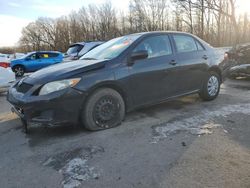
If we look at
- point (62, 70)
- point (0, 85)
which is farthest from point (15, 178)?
point (0, 85)

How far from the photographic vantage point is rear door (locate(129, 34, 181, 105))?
4.24 m

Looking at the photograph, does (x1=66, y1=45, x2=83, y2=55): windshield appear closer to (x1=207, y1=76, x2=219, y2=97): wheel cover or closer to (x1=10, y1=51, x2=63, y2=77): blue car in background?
(x1=10, y1=51, x2=63, y2=77): blue car in background

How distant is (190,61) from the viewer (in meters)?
5.05

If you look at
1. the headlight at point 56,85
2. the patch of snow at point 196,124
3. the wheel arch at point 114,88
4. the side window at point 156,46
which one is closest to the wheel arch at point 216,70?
the patch of snow at point 196,124

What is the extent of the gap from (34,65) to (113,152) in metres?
14.1

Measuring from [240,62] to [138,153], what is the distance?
26.5ft

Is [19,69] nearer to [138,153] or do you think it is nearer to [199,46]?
[199,46]

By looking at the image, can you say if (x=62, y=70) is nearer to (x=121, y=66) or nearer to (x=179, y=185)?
(x=121, y=66)

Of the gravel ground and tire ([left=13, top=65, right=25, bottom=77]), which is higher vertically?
tire ([left=13, top=65, right=25, bottom=77])

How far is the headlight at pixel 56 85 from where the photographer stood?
141 inches

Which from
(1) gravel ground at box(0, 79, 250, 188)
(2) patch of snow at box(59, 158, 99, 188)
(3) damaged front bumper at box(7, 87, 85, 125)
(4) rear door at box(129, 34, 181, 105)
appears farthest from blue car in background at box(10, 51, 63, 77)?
(2) patch of snow at box(59, 158, 99, 188)

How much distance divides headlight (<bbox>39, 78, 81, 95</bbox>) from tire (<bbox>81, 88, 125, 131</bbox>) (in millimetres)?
361

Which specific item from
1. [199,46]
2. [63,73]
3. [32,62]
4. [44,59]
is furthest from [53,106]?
[44,59]

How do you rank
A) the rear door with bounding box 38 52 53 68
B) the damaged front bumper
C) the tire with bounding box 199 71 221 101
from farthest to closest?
the rear door with bounding box 38 52 53 68 < the tire with bounding box 199 71 221 101 < the damaged front bumper
